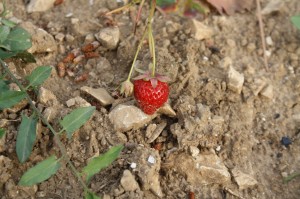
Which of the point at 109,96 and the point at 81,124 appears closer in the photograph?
the point at 81,124

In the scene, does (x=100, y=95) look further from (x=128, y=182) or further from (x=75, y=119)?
(x=128, y=182)

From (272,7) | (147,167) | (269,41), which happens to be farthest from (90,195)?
(272,7)

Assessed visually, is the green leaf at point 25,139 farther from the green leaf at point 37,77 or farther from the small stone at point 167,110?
the small stone at point 167,110

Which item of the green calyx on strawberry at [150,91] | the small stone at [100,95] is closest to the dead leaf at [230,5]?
the green calyx on strawberry at [150,91]

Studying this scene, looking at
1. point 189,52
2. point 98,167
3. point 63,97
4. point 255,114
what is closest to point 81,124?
point 98,167

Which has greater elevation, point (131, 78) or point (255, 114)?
point (131, 78)

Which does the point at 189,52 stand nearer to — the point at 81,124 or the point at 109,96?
the point at 109,96

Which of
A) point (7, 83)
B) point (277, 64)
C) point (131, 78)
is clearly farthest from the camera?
point (277, 64)
